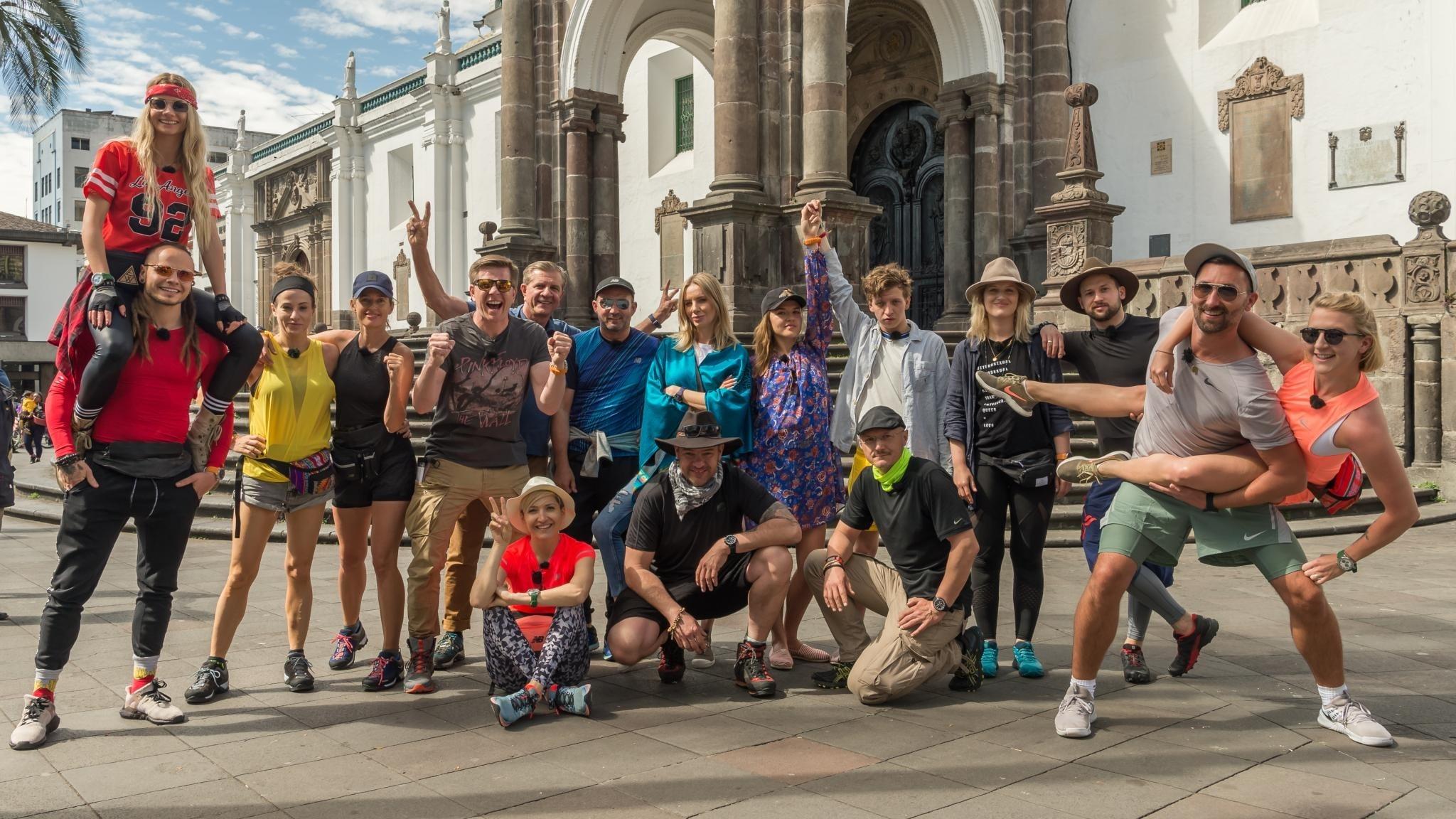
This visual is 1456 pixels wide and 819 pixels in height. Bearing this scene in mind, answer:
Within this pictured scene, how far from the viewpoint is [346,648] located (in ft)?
18.0

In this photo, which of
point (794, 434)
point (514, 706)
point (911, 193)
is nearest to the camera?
point (514, 706)

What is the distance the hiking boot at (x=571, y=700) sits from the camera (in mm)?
4680

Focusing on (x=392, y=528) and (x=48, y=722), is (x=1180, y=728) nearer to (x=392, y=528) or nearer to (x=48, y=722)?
(x=392, y=528)

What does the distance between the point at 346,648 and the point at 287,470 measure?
96cm

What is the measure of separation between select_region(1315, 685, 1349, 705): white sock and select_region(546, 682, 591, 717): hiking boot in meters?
2.87

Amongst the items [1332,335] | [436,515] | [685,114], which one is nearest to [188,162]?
[436,515]

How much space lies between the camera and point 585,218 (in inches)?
681

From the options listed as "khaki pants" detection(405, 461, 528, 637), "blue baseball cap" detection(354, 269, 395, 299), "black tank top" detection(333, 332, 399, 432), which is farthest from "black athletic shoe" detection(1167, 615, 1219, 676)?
"blue baseball cap" detection(354, 269, 395, 299)

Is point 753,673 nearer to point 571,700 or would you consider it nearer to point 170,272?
point 571,700

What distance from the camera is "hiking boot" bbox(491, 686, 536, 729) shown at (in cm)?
449

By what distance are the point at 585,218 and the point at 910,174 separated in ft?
17.3

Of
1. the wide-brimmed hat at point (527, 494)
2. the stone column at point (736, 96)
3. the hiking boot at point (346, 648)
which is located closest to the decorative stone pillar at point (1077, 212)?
the stone column at point (736, 96)

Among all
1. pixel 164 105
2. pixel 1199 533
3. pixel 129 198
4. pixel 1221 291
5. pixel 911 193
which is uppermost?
pixel 911 193

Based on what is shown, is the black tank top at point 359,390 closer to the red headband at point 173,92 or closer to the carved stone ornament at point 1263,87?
the red headband at point 173,92
